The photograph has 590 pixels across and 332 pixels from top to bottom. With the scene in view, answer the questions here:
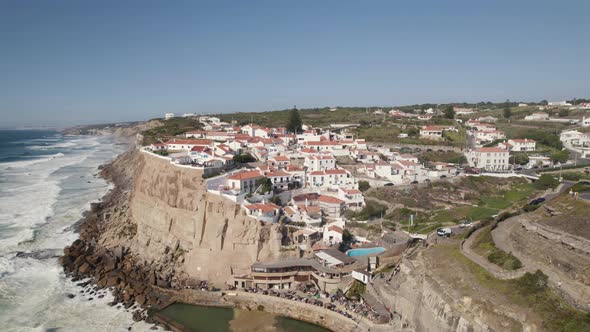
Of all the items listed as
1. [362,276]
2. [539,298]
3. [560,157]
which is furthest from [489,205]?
[539,298]

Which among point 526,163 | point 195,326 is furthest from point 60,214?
point 526,163

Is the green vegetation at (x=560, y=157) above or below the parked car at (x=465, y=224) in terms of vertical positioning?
above

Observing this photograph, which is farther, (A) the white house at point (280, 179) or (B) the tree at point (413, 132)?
(B) the tree at point (413, 132)

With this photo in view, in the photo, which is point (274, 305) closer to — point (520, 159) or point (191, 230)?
point (191, 230)

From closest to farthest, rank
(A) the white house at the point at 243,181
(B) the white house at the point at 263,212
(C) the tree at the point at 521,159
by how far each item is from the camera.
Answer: (B) the white house at the point at 263,212 → (A) the white house at the point at 243,181 → (C) the tree at the point at 521,159

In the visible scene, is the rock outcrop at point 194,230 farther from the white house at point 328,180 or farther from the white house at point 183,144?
the white house at point 183,144

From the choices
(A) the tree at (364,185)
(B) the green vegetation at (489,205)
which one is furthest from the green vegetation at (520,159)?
(A) the tree at (364,185)

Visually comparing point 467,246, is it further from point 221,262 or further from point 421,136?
point 421,136

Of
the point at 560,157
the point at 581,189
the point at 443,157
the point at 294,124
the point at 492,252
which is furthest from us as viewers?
the point at 294,124
